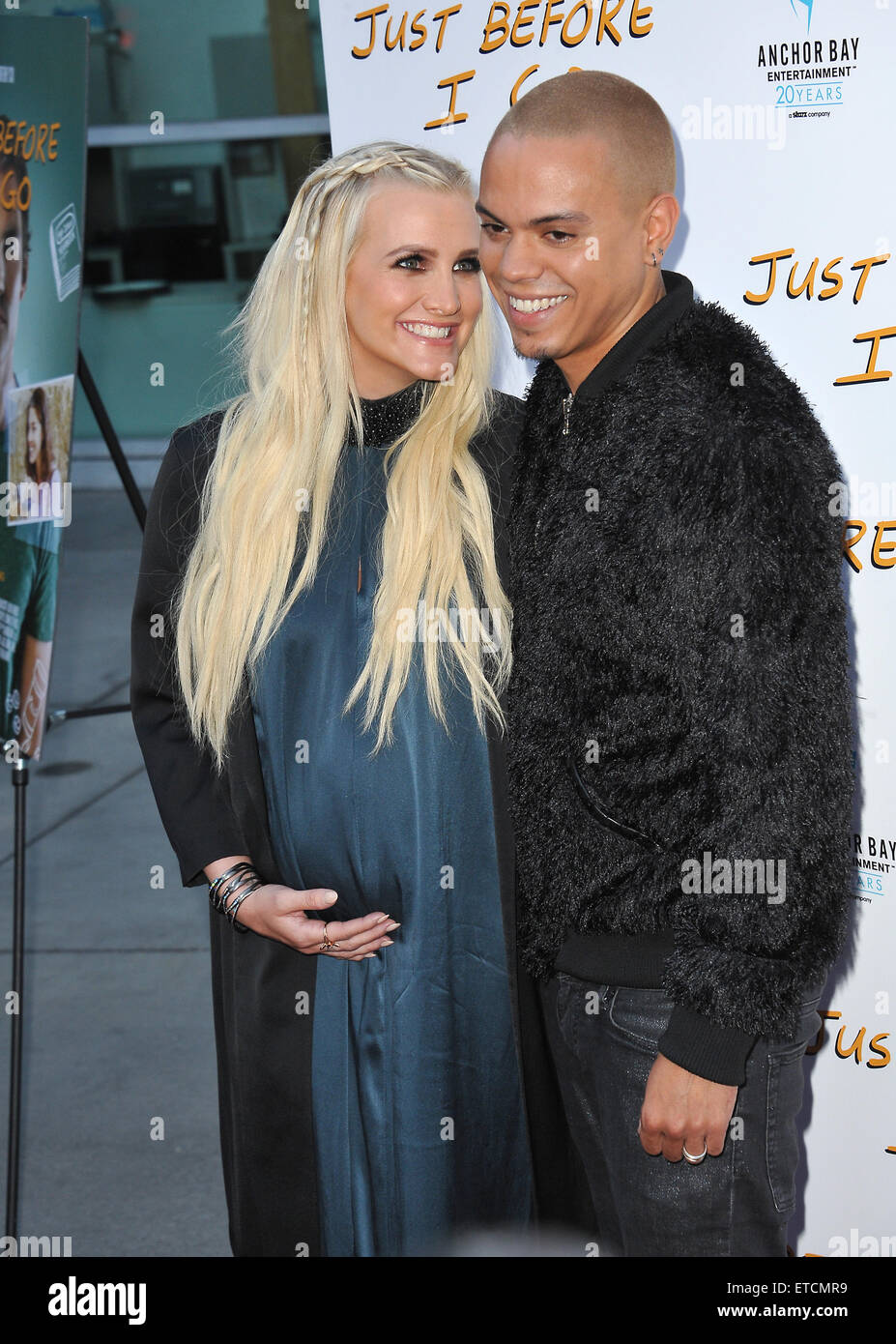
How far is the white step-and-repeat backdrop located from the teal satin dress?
82 centimetres

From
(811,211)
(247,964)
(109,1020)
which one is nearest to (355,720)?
(247,964)

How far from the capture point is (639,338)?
1.86 metres

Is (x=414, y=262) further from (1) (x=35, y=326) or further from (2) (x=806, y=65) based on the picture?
(1) (x=35, y=326)

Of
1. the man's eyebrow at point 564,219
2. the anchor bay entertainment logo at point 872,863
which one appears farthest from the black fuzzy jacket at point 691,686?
the anchor bay entertainment logo at point 872,863

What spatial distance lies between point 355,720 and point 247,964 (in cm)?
47

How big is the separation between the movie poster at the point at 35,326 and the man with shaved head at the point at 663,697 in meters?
1.51

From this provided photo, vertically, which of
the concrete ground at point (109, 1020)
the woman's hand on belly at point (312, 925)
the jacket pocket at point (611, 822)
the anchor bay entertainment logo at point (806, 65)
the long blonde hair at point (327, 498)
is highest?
the anchor bay entertainment logo at point (806, 65)


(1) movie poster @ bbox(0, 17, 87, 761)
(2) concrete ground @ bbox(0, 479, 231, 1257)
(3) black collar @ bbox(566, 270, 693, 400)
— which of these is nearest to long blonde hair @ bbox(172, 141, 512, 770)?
(3) black collar @ bbox(566, 270, 693, 400)

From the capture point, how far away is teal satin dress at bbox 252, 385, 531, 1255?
2.08 m

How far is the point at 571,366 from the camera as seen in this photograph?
1940 mm

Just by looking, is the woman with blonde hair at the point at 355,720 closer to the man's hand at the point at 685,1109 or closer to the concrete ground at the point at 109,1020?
the man's hand at the point at 685,1109

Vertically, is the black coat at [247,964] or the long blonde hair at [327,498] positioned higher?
the long blonde hair at [327,498]

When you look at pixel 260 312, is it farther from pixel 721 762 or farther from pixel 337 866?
pixel 721 762

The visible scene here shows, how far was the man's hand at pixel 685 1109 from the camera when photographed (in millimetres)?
1731
